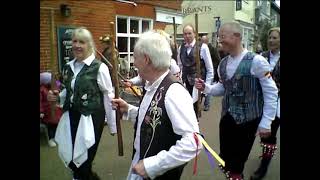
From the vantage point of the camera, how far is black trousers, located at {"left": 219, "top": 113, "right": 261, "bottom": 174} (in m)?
2.78

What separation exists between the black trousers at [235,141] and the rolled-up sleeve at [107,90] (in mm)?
710

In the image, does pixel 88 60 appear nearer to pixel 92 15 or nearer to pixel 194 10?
pixel 92 15

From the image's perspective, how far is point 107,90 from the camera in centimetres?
273

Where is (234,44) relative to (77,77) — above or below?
above

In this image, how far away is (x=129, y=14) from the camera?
2.76m

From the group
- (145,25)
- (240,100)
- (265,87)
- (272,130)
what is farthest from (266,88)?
(145,25)

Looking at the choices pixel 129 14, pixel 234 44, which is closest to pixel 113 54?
pixel 129 14

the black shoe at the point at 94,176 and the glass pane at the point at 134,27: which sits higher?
the glass pane at the point at 134,27

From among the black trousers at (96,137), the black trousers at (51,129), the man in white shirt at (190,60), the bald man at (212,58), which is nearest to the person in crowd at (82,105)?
the black trousers at (96,137)

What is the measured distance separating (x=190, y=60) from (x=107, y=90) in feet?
4.19

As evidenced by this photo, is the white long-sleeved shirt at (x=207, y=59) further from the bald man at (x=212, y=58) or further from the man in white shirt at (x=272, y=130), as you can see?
the man in white shirt at (x=272, y=130)

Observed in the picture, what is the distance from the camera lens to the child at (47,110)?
2.67 m
